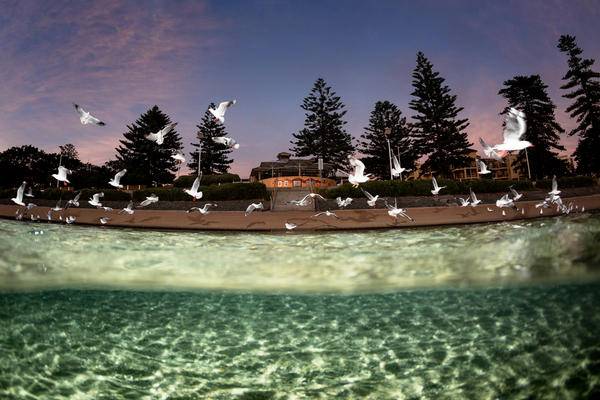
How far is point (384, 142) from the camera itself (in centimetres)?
4681

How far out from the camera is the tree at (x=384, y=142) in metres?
44.3

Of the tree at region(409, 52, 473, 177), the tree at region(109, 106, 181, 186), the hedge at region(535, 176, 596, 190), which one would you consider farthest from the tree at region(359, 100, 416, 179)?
the tree at region(109, 106, 181, 186)

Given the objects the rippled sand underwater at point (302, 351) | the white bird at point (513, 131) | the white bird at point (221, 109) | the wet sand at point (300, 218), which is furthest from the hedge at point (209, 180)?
the white bird at point (513, 131)

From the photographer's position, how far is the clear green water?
3760mm

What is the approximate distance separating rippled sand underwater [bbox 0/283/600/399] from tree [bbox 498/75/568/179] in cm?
3948

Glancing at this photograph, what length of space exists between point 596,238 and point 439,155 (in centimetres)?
3288

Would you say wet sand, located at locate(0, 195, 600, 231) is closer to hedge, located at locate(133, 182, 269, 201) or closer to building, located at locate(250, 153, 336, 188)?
hedge, located at locate(133, 182, 269, 201)

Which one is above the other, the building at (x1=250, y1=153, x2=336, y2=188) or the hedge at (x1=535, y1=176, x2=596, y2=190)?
the building at (x1=250, y1=153, x2=336, y2=188)

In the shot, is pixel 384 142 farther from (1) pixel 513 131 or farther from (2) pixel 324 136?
(1) pixel 513 131

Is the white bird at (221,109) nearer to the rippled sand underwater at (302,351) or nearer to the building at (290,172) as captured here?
the rippled sand underwater at (302,351)

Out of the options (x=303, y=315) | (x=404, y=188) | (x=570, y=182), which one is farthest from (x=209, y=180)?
(x=570, y=182)

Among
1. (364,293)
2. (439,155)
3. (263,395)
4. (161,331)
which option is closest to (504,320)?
(364,293)

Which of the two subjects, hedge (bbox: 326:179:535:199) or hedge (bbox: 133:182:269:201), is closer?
hedge (bbox: 326:179:535:199)

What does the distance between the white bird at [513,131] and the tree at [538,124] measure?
4217cm
